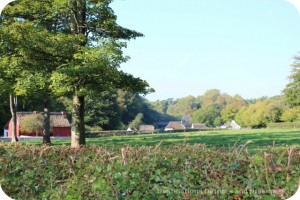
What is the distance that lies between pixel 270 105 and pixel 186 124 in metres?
2.27

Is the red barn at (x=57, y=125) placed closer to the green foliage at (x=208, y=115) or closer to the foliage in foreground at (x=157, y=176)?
the green foliage at (x=208, y=115)

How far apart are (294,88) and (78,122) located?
4.59 metres

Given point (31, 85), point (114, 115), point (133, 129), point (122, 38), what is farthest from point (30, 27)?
point (133, 129)

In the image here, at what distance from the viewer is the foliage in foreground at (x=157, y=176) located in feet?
12.2

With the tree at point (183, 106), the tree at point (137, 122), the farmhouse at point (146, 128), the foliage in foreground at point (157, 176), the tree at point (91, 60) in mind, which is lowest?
the foliage in foreground at point (157, 176)

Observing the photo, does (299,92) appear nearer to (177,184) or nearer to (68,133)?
(177,184)

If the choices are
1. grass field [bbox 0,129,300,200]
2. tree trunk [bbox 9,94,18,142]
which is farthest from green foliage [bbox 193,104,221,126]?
tree trunk [bbox 9,94,18,142]

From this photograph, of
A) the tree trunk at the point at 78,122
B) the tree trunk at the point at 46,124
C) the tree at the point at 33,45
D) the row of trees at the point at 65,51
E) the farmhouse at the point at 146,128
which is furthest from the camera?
the tree trunk at the point at 46,124

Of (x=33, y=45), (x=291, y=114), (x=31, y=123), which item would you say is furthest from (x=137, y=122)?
(x=291, y=114)

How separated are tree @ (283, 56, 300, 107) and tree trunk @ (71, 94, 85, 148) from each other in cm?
421

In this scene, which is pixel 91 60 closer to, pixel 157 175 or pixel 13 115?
pixel 13 115

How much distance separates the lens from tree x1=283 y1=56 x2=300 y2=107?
25.8 ft

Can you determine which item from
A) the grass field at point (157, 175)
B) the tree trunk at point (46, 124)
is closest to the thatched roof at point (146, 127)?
the tree trunk at point (46, 124)

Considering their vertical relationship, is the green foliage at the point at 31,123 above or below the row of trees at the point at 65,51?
below
